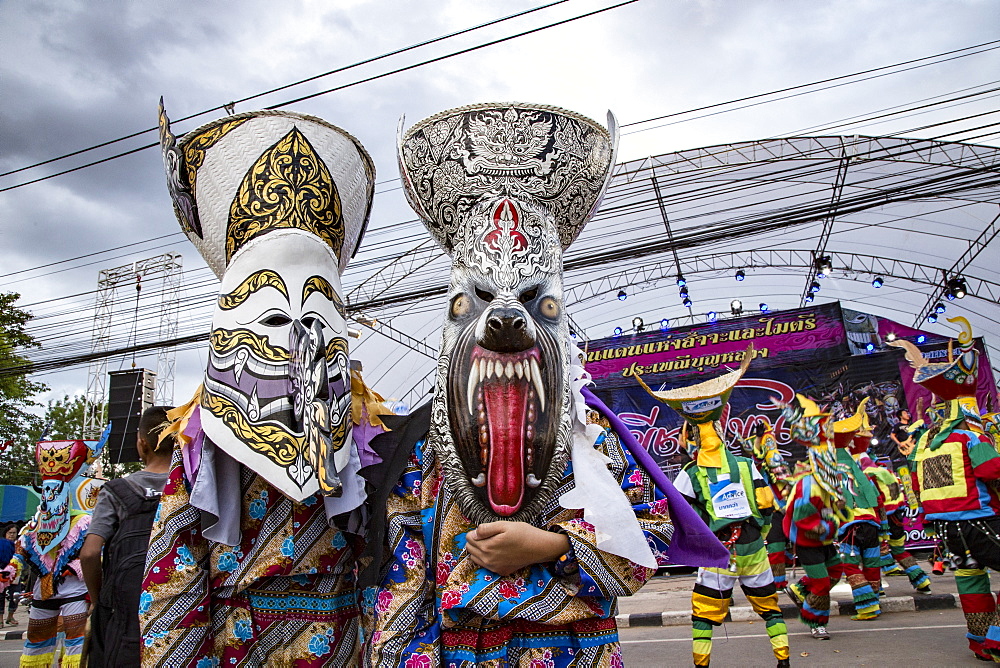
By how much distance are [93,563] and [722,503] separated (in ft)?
13.5

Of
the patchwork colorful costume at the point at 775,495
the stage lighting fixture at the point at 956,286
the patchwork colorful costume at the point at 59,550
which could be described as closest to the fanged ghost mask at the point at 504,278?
the patchwork colorful costume at the point at 59,550

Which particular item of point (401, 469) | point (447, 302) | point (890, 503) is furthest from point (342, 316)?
point (890, 503)

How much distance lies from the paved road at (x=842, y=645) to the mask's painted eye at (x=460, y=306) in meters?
4.42

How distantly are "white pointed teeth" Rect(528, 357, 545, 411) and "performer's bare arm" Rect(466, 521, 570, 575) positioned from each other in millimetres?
Answer: 320

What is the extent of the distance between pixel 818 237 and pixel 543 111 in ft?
44.2

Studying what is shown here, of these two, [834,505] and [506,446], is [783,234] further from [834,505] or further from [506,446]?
[506,446]

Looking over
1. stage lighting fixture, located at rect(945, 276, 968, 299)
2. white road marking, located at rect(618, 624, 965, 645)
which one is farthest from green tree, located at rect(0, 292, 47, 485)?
stage lighting fixture, located at rect(945, 276, 968, 299)

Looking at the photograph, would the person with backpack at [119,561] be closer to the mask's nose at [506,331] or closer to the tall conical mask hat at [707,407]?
the mask's nose at [506,331]

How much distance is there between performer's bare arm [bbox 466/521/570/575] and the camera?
5.78ft

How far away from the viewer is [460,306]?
6.65ft

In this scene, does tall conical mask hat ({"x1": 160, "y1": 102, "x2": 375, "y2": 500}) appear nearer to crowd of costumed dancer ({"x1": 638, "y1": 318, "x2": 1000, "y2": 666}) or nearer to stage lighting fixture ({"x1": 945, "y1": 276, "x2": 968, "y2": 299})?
crowd of costumed dancer ({"x1": 638, "y1": 318, "x2": 1000, "y2": 666})

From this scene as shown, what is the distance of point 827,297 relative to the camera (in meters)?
16.1

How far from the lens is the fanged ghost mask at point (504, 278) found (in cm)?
184

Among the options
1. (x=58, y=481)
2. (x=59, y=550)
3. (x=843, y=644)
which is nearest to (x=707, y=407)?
(x=843, y=644)
